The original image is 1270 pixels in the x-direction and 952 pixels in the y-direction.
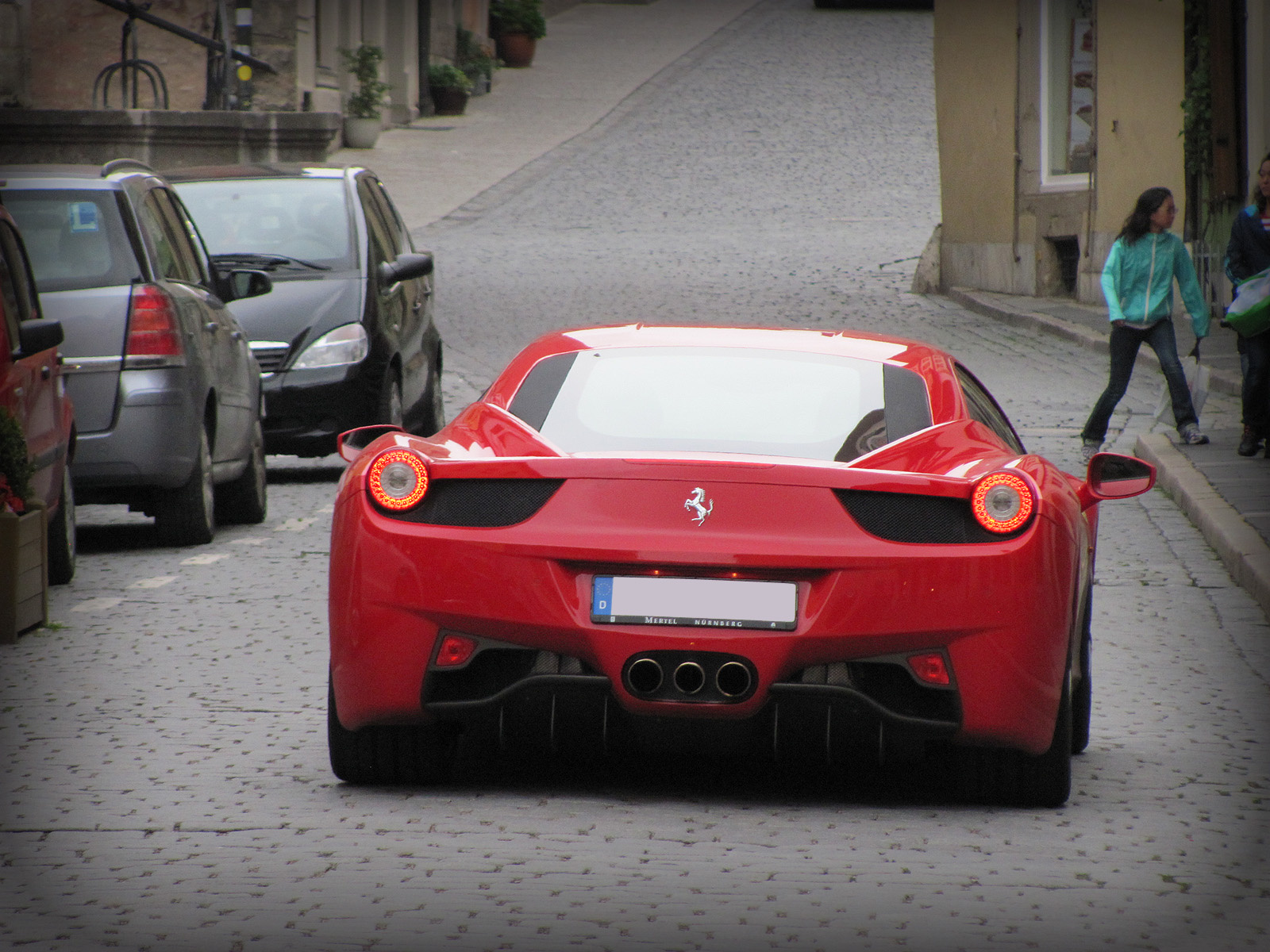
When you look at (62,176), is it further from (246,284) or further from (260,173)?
(260,173)

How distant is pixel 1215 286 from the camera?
71.7 ft

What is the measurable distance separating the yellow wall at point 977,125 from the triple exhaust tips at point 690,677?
22.0 m

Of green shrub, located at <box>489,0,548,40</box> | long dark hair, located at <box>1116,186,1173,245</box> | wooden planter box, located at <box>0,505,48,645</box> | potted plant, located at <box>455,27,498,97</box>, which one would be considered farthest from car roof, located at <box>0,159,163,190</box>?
potted plant, located at <box>455,27,498,97</box>

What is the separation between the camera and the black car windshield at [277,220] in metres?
14.0

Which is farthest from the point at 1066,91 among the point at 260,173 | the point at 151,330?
the point at 151,330

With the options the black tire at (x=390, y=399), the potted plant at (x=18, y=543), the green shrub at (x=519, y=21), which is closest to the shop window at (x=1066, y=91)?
the green shrub at (x=519, y=21)

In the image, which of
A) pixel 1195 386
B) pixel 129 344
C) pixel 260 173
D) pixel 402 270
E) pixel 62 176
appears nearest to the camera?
pixel 129 344

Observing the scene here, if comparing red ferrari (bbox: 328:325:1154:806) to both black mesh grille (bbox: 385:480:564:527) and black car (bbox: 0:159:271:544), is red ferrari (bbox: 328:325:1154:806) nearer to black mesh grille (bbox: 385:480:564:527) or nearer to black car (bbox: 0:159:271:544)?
black mesh grille (bbox: 385:480:564:527)

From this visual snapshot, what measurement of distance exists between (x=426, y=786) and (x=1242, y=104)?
56.4 ft

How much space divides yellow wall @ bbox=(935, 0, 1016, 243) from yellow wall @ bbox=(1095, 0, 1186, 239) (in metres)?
1.91

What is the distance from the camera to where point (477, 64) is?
4728 centimetres

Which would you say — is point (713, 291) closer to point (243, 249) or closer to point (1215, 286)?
point (1215, 286)

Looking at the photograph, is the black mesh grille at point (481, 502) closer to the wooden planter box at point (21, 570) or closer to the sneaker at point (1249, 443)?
the wooden planter box at point (21, 570)

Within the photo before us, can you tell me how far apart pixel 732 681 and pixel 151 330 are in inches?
226
